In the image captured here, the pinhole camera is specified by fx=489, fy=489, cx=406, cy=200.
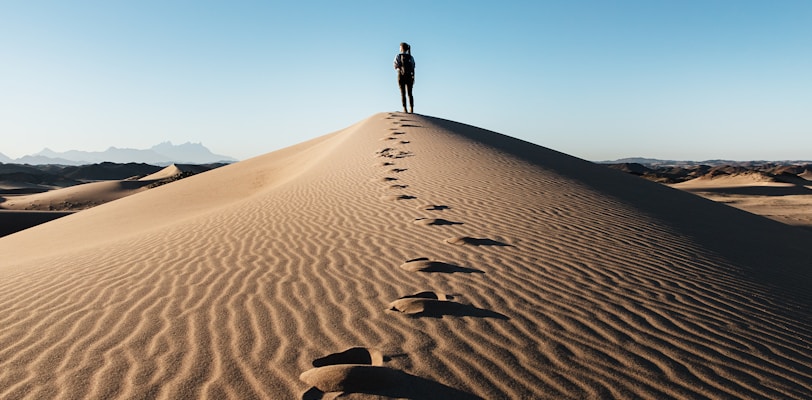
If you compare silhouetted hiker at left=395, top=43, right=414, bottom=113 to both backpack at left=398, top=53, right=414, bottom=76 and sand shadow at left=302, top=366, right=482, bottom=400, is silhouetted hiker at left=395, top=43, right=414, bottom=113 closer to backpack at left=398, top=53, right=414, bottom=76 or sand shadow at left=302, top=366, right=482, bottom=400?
backpack at left=398, top=53, right=414, bottom=76

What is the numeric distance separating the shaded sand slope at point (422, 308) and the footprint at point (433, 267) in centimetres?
3

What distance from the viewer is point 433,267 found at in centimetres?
453

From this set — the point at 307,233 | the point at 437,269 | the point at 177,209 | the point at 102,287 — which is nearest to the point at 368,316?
the point at 437,269

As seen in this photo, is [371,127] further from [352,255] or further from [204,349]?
[204,349]

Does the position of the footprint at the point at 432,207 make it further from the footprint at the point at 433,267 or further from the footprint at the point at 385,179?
the footprint at the point at 433,267

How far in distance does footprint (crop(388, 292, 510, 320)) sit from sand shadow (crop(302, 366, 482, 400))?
2.89 ft

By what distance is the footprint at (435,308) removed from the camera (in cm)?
344

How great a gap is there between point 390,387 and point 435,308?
1.08m

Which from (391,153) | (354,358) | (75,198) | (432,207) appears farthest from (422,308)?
(75,198)

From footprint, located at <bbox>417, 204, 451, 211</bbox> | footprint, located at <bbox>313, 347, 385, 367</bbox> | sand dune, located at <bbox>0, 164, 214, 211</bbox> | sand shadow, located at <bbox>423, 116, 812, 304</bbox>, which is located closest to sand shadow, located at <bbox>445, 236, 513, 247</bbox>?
footprint, located at <bbox>417, 204, 451, 211</bbox>

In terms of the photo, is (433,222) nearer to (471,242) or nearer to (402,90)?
(471,242)

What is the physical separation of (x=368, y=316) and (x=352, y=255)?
1.72m

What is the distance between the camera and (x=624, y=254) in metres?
5.22

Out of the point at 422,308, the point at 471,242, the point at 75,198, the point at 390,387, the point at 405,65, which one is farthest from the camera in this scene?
the point at 75,198
